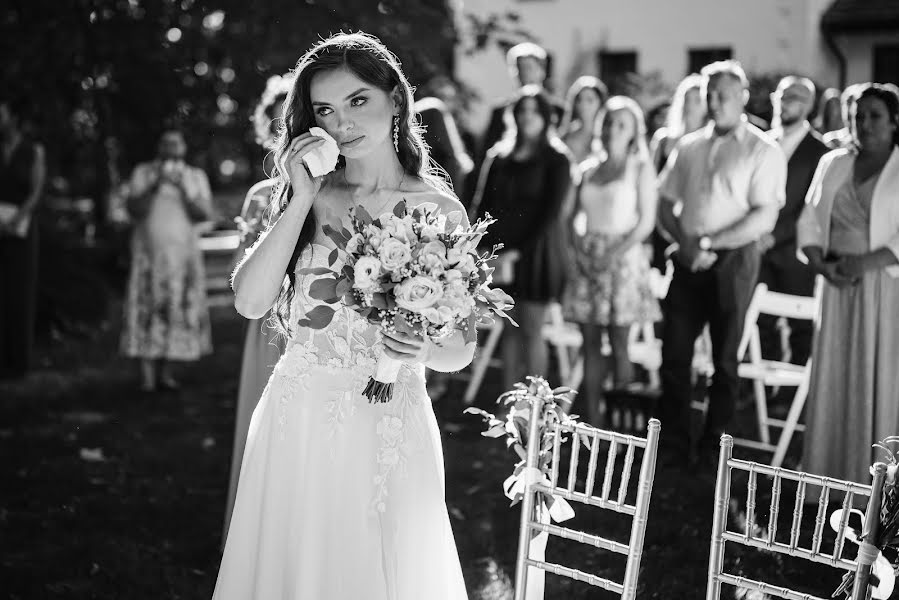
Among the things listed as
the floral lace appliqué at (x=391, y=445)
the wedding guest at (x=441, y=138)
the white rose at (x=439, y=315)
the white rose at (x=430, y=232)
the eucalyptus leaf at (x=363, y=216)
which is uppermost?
the wedding guest at (x=441, y=138)

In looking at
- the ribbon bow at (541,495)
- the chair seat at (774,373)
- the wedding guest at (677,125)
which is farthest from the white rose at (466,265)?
the wedding guest at (677,125)

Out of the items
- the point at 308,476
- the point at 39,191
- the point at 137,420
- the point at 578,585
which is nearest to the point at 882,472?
the point at 308,476

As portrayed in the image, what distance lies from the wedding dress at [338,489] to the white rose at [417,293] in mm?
438

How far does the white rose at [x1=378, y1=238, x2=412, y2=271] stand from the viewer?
2896 mm

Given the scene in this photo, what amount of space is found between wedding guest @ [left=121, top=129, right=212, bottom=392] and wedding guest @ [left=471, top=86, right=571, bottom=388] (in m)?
2.80

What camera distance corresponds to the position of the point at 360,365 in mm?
3311

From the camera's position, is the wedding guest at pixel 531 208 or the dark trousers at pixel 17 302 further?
the dark trousers at pixel 17 302

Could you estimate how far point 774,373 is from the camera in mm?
7203

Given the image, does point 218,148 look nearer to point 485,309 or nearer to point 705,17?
point 485,309

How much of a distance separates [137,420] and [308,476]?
18.1 ft

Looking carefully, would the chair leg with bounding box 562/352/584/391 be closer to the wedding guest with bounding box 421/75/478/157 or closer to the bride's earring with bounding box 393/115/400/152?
the wedding guest with bounding box 421/75/478/157

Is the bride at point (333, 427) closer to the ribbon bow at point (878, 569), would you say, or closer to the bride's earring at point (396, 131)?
the bride's earring at point (396, 131)

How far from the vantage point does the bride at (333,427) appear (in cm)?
317

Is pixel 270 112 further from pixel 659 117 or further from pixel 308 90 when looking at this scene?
pixel 659 117
